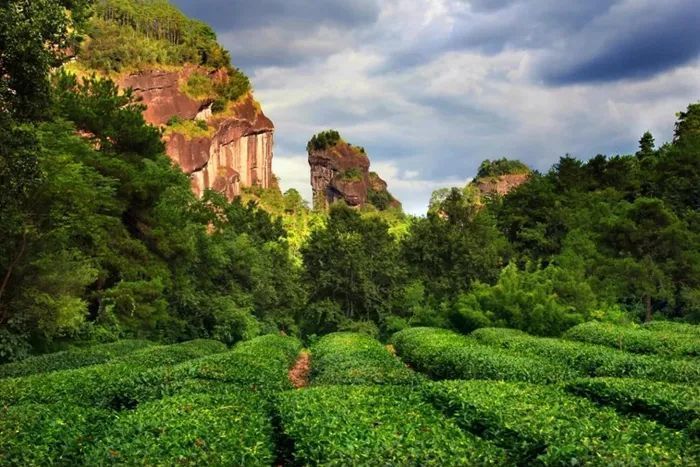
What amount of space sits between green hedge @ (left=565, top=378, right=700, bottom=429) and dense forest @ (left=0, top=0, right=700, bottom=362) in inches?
534

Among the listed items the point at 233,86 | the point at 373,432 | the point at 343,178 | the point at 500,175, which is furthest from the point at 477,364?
the point at 343,178

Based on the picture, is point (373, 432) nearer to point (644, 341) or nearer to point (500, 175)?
point (644, 341)

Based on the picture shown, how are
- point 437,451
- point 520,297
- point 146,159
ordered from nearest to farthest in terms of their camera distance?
point 437,451 < point 146,159 < point 520,297

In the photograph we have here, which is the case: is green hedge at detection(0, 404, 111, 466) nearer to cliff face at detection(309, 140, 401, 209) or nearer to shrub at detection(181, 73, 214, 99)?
shrub at detection(181, 73, 214, 99)

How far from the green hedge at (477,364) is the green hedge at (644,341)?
502 cm

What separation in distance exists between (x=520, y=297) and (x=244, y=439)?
25.0m

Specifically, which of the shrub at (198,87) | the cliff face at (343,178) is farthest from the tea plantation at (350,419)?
the cliff face at (343,178)

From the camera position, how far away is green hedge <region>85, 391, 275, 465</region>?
235 inches

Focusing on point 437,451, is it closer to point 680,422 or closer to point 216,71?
point 680,422

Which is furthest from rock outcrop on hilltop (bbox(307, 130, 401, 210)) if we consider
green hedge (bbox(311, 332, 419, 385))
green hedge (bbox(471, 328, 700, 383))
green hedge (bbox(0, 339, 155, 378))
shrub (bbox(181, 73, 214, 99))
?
green hedge (bbox(471, 328, 700, 383))

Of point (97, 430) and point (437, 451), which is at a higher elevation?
point (437, 451)

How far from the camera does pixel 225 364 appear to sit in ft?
43.9

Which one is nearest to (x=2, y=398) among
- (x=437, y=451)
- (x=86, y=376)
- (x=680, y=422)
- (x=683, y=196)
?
(x=86, y=376)

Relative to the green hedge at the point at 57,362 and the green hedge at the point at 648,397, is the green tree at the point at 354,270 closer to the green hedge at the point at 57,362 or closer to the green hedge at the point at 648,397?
the green hedge at the point at 57,362
